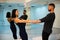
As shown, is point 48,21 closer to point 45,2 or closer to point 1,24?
point 45,2

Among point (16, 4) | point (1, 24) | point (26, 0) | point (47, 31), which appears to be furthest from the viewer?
point (1, 24)

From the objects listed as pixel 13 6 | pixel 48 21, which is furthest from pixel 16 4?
pixel 48 21

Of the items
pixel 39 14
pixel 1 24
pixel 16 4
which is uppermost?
pixel 16 4

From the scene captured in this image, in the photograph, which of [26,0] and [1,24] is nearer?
[26,0]

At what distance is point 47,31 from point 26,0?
472cm

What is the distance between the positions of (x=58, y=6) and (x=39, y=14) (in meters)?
1.15

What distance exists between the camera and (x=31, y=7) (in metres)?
8.71

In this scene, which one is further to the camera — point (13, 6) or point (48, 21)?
point (13, 6)

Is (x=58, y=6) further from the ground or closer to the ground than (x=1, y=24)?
further from the ground

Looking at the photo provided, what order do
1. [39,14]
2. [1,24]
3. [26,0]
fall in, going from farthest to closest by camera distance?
[1,24]
[39,14]
[26,0]

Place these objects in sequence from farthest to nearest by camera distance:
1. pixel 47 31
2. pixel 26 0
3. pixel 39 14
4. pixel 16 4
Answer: pixel 39 14, pixel 16 4, pixel 26 0, pixel 47 31

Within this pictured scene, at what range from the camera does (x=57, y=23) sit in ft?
30.1

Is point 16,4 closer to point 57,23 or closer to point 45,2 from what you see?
point 45,2

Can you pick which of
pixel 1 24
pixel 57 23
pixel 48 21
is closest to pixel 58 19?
pixel 57 23
